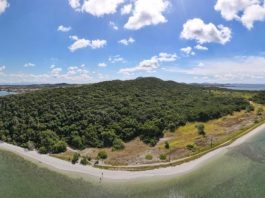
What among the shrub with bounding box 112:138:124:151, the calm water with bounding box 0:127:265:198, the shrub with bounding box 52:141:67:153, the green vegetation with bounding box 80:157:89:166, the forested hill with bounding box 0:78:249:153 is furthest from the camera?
the forested hill with bounding box 0:78:249:153

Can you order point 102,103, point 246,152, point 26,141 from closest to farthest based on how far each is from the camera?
1. point 246,152
2. point 26,141
3. point 102,103

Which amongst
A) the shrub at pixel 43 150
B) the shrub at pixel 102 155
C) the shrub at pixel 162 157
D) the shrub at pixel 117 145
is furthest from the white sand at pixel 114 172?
the shrub at pixel 117 145

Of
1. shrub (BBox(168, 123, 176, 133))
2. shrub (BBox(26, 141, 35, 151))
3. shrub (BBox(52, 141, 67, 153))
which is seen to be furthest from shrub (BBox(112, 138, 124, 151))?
shrub (BBox(26, 141, 35, 151))

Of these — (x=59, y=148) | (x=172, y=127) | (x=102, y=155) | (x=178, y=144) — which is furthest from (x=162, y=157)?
(x=59, y=148)

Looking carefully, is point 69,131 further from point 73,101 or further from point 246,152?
point 246,152

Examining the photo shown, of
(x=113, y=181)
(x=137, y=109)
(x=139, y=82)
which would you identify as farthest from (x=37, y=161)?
(x=139, y=82)

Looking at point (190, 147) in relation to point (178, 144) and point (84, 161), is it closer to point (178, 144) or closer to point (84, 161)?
point (178, 144)

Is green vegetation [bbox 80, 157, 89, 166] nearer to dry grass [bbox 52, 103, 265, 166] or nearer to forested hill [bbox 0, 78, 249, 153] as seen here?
dry grass [bbox 52, 103, 265, 166]
